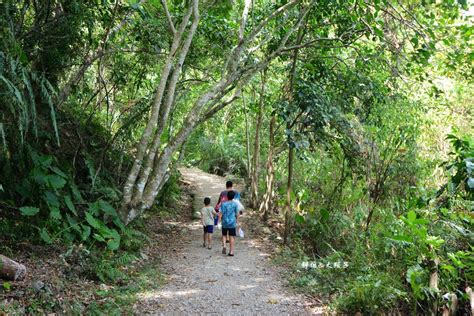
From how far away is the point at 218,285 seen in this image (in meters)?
6.85

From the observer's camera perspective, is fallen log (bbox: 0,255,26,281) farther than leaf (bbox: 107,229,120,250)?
No

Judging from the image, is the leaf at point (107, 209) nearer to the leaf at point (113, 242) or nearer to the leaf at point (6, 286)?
the leaf at point (113, 242)

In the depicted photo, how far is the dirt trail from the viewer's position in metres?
5.94

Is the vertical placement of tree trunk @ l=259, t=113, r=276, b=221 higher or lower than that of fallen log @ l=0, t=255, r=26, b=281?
higher

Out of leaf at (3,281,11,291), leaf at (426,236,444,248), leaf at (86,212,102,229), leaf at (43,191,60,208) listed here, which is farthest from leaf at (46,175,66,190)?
leaf at (426,236,444,248)

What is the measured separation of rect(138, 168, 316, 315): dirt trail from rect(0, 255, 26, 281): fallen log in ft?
5.28

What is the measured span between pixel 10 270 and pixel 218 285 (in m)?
3.21

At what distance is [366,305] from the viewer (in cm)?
541

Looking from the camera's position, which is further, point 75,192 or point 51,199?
point 75,192

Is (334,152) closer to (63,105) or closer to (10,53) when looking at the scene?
(63,105)

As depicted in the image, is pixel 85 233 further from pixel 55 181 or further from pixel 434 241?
pixel 434 241

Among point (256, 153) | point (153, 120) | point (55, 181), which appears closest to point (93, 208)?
point (55, 181)

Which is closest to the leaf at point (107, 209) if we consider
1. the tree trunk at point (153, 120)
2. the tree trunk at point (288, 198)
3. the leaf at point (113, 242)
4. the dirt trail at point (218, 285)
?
the leaf at point (113, 242)

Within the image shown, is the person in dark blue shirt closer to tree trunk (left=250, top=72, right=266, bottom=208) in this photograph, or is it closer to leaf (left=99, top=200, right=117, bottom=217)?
leaf (left=99, top=200, right=117, bottom=217)
